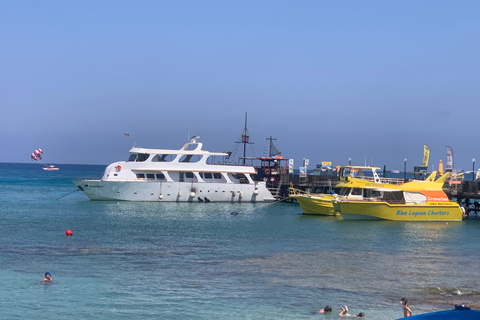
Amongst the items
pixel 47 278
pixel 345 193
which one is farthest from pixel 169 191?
pixel 47 278

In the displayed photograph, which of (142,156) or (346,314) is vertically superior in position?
(142,156)

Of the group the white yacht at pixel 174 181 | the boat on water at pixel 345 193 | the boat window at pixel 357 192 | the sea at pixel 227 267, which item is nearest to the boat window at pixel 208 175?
the white yacht at pixel 174 181

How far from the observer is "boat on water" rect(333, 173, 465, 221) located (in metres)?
50.0

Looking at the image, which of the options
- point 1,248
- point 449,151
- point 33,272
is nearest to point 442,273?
point 33,272

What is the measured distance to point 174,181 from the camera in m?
61.4

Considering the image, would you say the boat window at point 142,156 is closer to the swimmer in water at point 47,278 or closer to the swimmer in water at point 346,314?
the swimmer in water at point 47,278

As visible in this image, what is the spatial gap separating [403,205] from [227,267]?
26.2 m

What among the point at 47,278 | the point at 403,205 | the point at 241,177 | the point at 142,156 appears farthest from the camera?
the point at 241,177

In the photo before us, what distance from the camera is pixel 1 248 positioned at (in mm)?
32375

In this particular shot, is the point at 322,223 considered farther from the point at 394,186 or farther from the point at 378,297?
the point at 378,297

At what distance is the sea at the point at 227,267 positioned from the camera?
852 inches

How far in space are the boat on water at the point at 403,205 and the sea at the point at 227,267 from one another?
1.01 m

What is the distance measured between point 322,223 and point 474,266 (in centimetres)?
1883

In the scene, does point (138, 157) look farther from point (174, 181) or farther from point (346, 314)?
point (346, 314)
